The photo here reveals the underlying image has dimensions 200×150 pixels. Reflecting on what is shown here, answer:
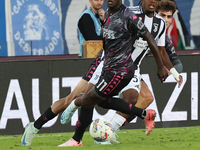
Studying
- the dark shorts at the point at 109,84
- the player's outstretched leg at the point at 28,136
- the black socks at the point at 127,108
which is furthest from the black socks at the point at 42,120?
the dark shorts at the point at 109,84

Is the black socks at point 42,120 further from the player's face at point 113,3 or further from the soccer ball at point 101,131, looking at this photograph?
the player's face at point 113,3

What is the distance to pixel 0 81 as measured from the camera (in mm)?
8297

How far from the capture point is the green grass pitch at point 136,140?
19.7 ft

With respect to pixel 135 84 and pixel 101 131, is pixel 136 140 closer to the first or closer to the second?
pixel 135 84

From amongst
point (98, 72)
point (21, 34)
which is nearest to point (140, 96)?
point (98, 72)

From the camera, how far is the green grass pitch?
6.01 meters

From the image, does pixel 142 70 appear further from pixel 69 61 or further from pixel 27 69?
pixel 27 69

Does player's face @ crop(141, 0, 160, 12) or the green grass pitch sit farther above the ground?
player's face @ crop(141, 0, 160, 12)

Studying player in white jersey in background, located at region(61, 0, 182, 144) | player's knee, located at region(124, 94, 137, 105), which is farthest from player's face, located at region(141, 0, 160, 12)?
player's knee, located at region(124, 94, 137, 105)

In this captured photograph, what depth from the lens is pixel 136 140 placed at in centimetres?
725

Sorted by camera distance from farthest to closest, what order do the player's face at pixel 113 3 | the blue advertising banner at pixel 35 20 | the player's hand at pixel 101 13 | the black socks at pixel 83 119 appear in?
the blue advertising banner at pixel 35 20
the player's hand at pixel 101 13
the black socks at pixel 83 119
the player's face at pixel 113 3

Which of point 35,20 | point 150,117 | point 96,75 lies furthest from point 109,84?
point 35,20

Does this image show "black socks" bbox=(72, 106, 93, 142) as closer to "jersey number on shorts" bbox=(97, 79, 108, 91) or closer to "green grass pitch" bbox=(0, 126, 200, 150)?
"green grass pitch" bbox=(0, 126, 200, 150)

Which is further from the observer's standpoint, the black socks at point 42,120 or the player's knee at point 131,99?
the black socks at point 42,120
